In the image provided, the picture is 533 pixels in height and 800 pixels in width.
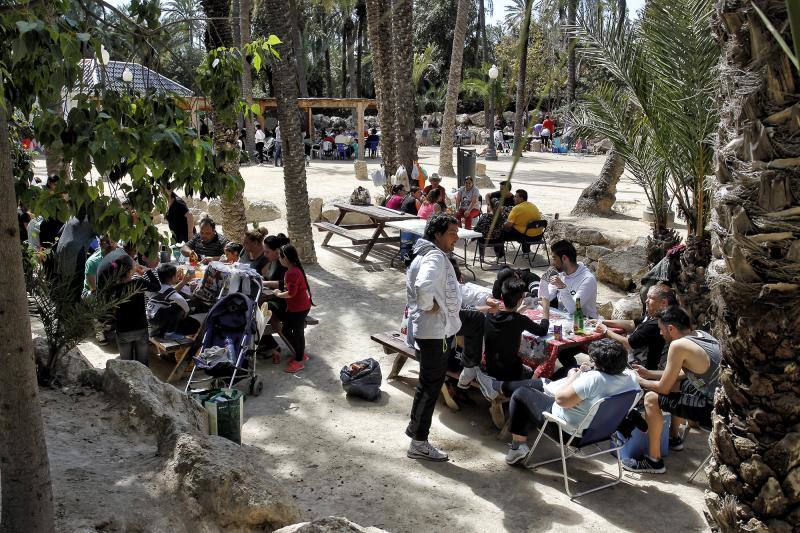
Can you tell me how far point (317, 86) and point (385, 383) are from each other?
4846cm

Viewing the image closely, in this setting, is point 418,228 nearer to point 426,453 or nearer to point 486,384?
point 486,384

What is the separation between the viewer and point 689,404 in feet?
18.8

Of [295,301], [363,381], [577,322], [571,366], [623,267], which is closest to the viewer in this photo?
[571,366]

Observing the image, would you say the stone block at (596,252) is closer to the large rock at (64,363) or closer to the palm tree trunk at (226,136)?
the palm tree trunk at (226,136)

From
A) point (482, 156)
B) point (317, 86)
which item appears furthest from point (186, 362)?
point (317, 86)

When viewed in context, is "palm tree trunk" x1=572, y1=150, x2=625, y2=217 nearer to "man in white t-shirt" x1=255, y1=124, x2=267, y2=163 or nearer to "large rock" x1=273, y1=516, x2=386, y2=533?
"large rock" x1=273, y1=516, x2=386, y2=533

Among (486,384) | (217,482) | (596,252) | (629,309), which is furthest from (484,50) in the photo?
(217,482)

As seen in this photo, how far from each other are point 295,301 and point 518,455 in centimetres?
298

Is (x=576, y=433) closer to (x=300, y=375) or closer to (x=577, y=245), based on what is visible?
(x=300, y=375)

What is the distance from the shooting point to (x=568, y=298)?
7.61 metres

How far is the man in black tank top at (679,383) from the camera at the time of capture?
553cm

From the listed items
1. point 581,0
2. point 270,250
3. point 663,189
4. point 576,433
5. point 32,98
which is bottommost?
point 576,433

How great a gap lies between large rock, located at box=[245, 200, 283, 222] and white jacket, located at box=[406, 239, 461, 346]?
10.8 metres

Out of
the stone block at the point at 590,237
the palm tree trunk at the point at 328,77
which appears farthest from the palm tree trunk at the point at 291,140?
the palm tree trunk at the point at 328,77
